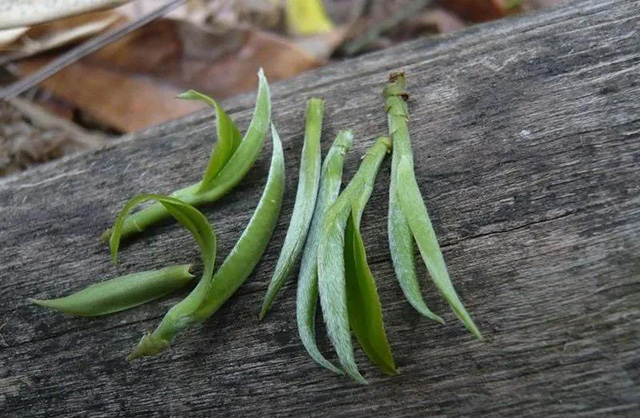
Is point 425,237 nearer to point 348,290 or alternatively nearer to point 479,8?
point 348,290

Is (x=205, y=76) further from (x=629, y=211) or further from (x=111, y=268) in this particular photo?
(x=629, y=211)

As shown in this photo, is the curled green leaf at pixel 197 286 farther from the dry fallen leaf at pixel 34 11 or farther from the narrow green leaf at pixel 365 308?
the dry fallen leaf at pixel 34 11

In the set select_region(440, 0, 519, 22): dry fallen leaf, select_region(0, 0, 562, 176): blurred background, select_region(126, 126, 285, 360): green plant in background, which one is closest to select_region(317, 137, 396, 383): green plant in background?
select_region(126, 126, 285, 360): green plant in background

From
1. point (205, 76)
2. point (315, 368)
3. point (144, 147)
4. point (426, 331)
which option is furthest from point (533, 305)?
point (205, 76)

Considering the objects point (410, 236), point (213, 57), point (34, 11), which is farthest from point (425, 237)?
point (213, 57)

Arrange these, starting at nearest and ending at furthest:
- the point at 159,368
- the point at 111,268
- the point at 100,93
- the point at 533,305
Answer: the point at 533,305
the point at 159,368
the point at 111,268
the point at 100,93

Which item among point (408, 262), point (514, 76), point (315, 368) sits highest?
point (514, 76)
